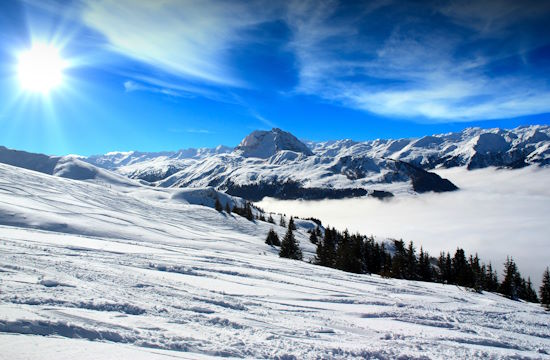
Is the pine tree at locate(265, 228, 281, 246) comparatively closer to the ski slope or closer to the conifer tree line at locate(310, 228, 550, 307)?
the conifer tree line at locate(310, 228, 550, 307)

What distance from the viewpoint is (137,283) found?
38.2 feet

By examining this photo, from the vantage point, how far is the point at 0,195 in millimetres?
32562

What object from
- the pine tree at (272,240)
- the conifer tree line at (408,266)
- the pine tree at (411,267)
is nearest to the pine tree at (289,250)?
the conifer tree line at (408,266)

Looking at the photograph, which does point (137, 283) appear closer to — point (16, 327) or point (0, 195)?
point (16, 327)

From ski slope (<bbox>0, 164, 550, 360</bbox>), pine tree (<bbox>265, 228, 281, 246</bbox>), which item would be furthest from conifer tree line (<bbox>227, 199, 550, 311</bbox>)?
ski slope (<bbox>0, 164, 550, 360</bbox>)

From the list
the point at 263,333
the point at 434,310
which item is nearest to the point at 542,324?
the point at 434,310

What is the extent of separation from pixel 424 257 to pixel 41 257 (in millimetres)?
63994

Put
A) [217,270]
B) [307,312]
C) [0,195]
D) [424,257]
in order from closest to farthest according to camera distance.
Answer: [307,312] < [217,270] < [0,195] < [424,257]

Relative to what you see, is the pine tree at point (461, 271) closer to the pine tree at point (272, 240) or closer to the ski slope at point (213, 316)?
the pine tree at point (272, 240)

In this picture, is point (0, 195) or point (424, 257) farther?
point (424, 257)

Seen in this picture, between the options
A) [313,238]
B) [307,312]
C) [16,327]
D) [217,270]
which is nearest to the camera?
[16,327]

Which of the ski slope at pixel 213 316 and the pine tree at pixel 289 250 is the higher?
the ski slope at pixel 213 316

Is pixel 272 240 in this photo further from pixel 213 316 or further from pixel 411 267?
pixel 213 316

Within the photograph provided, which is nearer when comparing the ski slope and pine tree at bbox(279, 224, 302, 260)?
the ski slope
